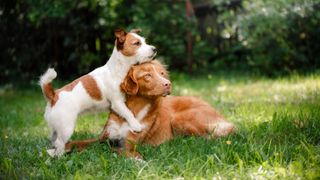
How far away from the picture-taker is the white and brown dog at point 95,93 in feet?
15.4

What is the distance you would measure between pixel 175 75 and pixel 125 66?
17.2ft

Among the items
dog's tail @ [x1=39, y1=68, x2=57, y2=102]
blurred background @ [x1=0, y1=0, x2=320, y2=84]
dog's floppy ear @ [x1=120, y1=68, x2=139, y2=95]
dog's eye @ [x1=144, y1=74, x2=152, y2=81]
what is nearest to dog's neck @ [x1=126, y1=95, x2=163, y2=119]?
dog's floppy ear @ [x1=120, y1=68, x2=139, y2=95]

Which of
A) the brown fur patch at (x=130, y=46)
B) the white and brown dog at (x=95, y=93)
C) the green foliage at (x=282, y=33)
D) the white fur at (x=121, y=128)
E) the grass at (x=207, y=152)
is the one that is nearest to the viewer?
the grass at (x=207, y=152)

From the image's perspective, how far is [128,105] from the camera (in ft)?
15.9

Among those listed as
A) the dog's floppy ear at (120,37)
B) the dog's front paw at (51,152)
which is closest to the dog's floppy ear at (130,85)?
the dog's floppy ear at (120,37)

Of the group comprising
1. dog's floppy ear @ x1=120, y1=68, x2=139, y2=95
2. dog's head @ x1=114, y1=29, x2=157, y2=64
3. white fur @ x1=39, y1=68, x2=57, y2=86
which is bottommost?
dog's floppy ear @ x1=120, y1=68, x2=139, y2=95

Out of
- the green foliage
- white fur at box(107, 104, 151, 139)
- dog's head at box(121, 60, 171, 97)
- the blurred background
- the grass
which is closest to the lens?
the grass

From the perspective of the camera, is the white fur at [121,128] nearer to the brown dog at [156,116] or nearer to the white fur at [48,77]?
the brown dog at [156,116]

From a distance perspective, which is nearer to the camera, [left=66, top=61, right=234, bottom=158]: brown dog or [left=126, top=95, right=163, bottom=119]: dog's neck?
[left=66, top=61, right=234, bottom=158]: brown dog

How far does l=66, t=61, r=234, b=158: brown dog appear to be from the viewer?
468 cm

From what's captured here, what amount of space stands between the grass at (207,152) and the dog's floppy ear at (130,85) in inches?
20.7

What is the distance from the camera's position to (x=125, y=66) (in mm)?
4906

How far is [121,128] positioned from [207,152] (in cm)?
82

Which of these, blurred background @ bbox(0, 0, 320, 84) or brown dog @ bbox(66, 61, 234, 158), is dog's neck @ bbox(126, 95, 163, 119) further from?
blurred background @ bbox(0, 0, 320, 84)
